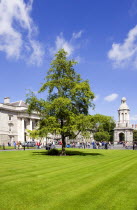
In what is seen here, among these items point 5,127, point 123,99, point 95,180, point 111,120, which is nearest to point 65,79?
point 111,120

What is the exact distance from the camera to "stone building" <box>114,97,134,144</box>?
104 metres

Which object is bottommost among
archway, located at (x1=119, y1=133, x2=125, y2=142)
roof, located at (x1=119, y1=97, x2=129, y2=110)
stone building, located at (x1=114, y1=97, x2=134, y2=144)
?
archway, located at (x1=119, y1=133, x2=125, y2=142)

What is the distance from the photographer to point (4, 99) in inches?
2987

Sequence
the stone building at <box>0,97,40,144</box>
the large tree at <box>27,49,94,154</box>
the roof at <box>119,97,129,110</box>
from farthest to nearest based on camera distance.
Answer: the roof at <box>119,97,129,110</box>
the stone building at <box>0,97,40,144</box>
the large tree at <box>27,49,94,154</box>

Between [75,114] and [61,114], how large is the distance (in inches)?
72.0

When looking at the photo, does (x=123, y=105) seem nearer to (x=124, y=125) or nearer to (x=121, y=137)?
(x=124, y=125)

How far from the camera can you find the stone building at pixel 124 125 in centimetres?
10375

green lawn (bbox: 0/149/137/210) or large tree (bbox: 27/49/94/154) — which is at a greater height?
large tree (bbox: 27/49/94/154)

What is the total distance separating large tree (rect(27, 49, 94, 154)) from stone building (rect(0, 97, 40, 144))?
39701 millimetres

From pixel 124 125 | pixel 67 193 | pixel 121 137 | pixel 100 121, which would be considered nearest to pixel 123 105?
pixel 124 125

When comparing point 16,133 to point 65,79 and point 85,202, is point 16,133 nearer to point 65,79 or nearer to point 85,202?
point 65,79

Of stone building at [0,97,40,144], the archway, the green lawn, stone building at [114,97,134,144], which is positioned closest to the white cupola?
stone building at [114,97,134,144]

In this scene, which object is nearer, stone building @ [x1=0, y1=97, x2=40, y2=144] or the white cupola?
stone building @ [x1=0, y1=97, x2=40, y2=144]

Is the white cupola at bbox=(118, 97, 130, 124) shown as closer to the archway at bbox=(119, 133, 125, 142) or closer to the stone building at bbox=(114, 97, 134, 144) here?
the stone building at bbox=(114, 97, 134, 144)
